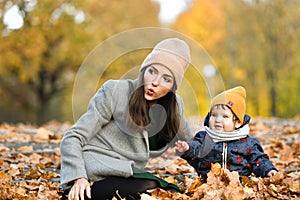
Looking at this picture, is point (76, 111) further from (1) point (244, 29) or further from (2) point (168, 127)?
(1) point (244, 29)

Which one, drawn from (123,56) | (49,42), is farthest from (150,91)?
(49,42)

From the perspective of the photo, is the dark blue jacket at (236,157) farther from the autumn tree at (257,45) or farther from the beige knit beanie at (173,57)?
the autumn tree at (257,45)

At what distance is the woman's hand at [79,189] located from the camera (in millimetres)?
3240

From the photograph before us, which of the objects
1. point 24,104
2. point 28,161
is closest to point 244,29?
point 24,104

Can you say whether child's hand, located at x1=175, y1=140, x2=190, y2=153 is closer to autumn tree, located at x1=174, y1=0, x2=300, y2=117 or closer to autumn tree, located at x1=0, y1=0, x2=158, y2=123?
autumn tree, located at x1=0, y1=0, x2=158, y2=123

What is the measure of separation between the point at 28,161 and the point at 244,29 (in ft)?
69.0

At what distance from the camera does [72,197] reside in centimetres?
324

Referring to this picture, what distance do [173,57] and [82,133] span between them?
83 centimetres

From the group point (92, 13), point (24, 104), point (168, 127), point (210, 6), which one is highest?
point (210, 6)

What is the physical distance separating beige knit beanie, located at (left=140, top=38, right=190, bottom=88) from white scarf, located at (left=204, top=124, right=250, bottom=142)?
52 centimetres

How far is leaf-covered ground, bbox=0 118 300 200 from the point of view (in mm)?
3406

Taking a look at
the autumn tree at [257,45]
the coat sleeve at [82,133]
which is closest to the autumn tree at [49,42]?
the autumn tree at [257,45]

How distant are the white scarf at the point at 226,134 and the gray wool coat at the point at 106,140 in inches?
22.0

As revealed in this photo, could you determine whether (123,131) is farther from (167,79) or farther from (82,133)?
(167,79)
